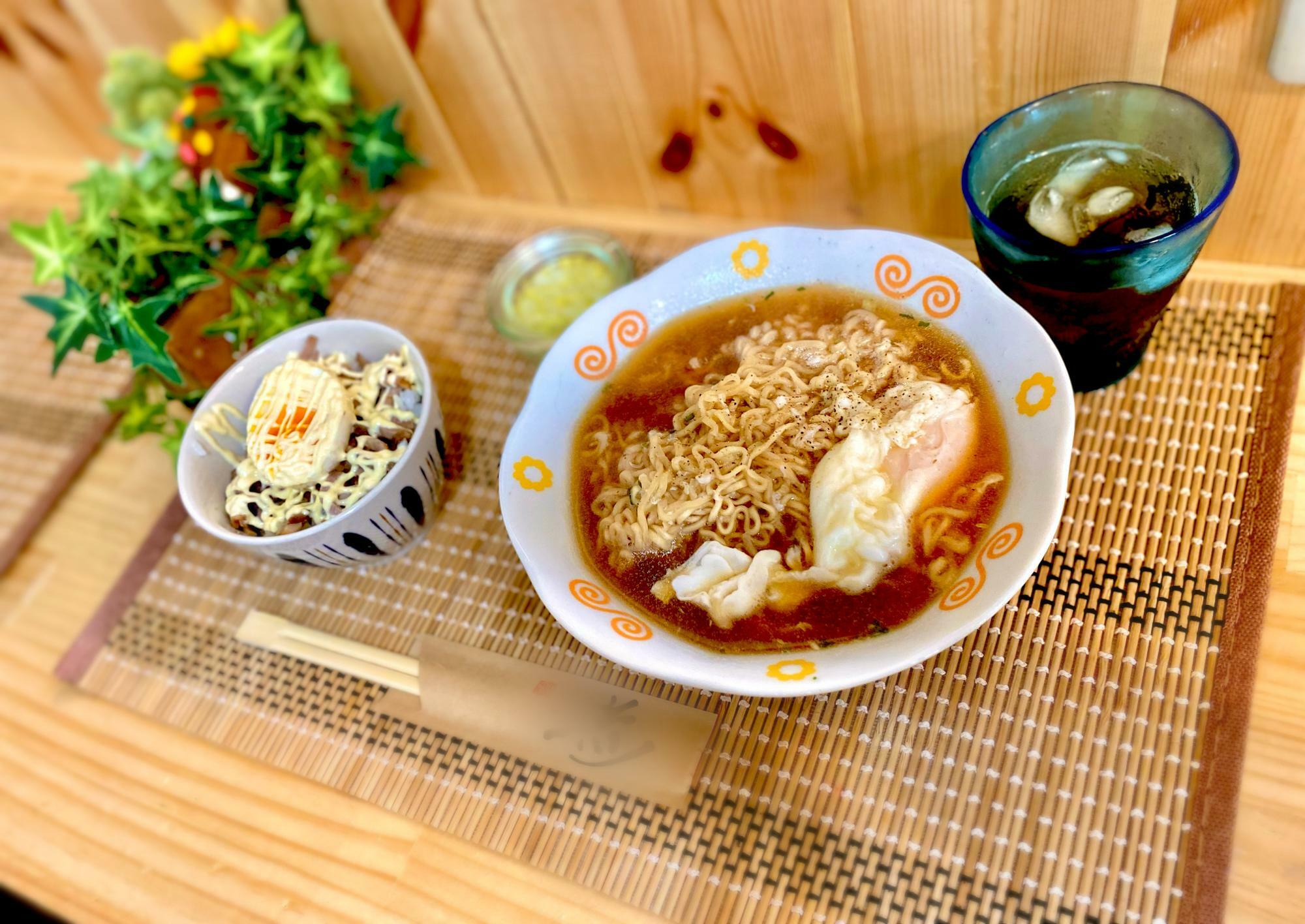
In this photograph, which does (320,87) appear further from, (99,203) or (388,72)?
(99,203)

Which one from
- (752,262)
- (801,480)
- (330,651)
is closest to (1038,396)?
(801,480)

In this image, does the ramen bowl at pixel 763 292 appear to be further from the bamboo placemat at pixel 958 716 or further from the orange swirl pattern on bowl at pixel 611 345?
the bamboo placemat at pixel 958 716

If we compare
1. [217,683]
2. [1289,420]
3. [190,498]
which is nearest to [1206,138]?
[1289,420]

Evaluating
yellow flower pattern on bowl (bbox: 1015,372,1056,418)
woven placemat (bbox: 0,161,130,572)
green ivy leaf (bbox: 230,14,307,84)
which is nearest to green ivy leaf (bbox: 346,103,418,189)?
green ivy leaf (bbox: 230,14,307,84)

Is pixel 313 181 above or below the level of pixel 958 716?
above

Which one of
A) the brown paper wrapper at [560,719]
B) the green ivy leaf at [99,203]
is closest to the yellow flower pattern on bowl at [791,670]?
the brown paper wrapper at [560,719]
